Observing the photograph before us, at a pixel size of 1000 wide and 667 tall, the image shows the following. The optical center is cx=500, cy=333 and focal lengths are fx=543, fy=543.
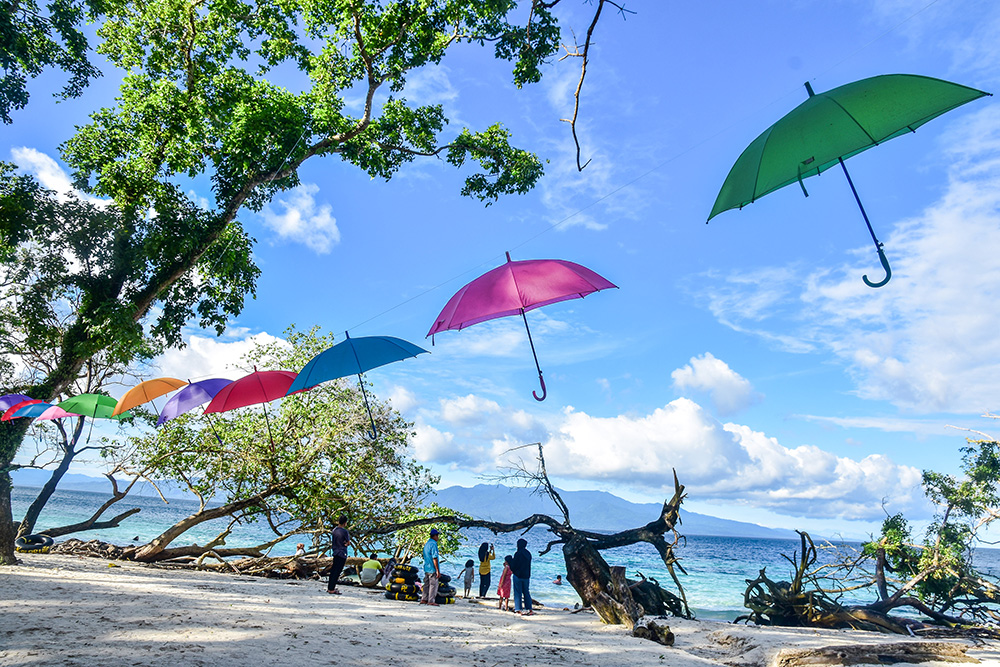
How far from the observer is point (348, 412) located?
551 inches

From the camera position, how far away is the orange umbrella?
11.5 metres

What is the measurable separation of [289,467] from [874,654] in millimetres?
11771

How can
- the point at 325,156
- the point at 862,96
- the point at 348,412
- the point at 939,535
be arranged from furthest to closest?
1. the point at 348,412
2. the point at 325,156
3. the point at 939,535
4. the point at 862,96

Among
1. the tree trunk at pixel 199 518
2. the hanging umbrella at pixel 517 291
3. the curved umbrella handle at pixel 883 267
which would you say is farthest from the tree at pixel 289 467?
the curved umbrella handle at pixel 883 267

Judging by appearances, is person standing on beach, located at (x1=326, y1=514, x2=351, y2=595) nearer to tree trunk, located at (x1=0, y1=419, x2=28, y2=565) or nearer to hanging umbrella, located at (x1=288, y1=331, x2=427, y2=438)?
hanging umbrella, located at (x1=288, y1=331, x2=427, y2=438)

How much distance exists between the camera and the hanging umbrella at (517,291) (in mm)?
5789

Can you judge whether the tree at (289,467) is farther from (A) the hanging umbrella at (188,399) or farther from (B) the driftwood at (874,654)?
(B) the driftwood at (874,654)

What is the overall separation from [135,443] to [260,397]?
7974 mm

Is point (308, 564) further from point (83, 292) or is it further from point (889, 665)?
point (889, 665)

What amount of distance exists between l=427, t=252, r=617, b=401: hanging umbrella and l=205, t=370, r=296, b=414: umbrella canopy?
482cm

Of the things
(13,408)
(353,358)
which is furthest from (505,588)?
(13,408)

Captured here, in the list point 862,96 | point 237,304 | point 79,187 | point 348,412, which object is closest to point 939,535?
point 862,96

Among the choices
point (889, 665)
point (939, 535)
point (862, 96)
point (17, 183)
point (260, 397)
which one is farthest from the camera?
point (939, 535)

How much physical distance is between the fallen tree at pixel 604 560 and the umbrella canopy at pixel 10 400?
7665mm
